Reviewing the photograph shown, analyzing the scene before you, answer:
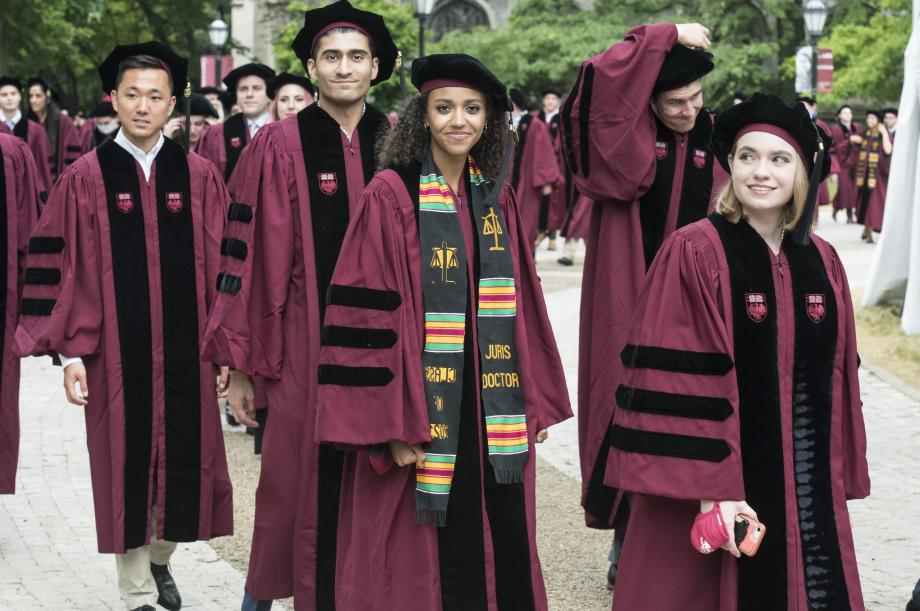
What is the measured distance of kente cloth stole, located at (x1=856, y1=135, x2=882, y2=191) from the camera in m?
24.3

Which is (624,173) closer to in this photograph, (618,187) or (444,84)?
(618,187)

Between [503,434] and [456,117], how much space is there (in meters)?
0.98

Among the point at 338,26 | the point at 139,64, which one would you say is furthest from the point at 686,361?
the point at 139,64

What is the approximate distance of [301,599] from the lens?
5461mm

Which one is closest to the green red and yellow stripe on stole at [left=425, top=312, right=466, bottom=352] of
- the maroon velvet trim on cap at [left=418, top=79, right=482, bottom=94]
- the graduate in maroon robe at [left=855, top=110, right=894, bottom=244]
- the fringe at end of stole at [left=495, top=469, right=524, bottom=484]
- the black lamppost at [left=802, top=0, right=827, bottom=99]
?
the fringe at end of stole at [left=495, top=469, right=524, bottom=484]

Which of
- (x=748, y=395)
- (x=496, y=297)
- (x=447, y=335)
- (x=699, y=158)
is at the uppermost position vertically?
(x=699, y=158)

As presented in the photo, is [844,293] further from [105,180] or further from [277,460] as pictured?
[105,180]

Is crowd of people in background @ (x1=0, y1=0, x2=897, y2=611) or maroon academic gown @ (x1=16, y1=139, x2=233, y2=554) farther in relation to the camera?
maroon academic gown @ (x1=16, y1=139, x2=233, y2=554)

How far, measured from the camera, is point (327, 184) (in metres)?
5.63

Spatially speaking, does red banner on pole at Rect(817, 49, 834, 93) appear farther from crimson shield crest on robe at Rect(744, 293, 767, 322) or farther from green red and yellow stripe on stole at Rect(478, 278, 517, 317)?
crimson shield crest on robe at Rect(744, 293, 767, 322)

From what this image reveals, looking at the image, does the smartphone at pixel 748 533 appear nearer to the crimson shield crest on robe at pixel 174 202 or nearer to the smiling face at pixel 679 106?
the smiling face at pixel 679 106

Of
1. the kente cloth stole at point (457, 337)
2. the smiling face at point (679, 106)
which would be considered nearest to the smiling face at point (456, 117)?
the kente cloth stole at point (457, 337)

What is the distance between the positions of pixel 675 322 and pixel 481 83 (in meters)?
0.98

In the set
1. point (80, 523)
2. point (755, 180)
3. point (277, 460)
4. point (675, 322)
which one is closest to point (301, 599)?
point (277, 460)
